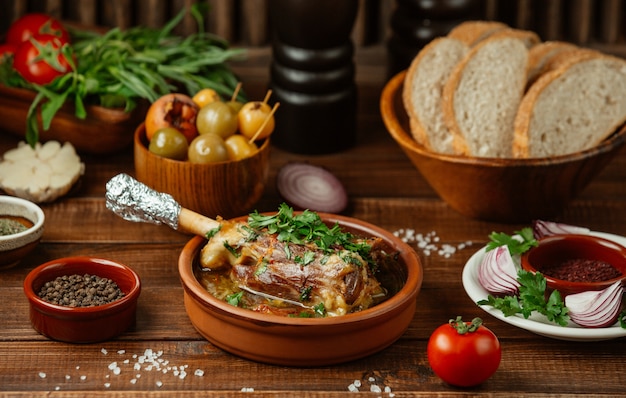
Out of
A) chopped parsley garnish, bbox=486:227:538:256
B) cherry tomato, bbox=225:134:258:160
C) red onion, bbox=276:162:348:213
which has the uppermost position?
cherry tomato, bbox=225:134:258:160

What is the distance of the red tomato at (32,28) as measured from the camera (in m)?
3.53

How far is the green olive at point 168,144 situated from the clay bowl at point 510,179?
67cm

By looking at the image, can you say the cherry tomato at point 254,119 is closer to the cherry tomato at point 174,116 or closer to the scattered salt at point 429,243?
the cherry tomato at point 174,116

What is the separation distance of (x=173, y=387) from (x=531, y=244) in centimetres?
102

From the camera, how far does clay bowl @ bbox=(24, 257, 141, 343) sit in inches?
88.4

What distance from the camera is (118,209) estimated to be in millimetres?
2541

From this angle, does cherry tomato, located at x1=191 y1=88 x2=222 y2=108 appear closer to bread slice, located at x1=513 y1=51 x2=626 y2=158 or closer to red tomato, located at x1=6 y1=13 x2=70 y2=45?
red tomato, located at x1=6 y1=13 x2=70 y2=45

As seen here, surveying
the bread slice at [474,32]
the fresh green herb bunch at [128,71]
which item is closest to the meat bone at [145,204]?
the fresh green herb bunch at [128,71]

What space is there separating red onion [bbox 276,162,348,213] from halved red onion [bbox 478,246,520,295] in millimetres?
679

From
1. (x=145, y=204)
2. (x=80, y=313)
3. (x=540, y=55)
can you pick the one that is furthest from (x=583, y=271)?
(x=80, y=313)

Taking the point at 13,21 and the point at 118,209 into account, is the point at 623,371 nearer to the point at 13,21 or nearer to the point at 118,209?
the point at 118,209

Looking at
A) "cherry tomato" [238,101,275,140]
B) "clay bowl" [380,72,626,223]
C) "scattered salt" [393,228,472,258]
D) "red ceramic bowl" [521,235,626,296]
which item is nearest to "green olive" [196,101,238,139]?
"cherry tomato" [238,101,275,140]

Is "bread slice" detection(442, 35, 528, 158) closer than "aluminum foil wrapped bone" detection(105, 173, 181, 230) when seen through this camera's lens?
No

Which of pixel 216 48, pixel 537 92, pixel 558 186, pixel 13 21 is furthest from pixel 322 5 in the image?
pixel 13 21
